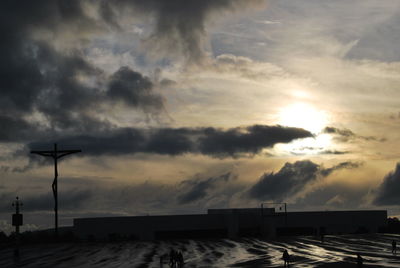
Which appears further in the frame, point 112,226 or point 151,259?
point 112,226

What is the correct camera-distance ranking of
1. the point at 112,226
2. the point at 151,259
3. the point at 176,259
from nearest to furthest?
1. the point at 176,259
2. the point at 151,259
3. the point at 112,226

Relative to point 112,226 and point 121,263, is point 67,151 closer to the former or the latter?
point 121,263

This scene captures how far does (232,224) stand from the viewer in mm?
139625

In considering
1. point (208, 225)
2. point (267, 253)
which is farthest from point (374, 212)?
point (267, 253)

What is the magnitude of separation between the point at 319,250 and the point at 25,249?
44.4 metres

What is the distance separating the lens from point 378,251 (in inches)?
3445

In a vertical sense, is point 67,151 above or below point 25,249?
above

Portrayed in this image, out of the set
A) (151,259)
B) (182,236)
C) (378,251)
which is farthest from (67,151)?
(182,236)

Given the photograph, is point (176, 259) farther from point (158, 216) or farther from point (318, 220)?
point (318, 220)

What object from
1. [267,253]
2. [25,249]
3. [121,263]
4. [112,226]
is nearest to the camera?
[121,263]

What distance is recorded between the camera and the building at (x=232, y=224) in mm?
136000

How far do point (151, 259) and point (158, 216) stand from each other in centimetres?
6338

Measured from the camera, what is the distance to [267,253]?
→ 84.2m

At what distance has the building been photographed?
446 feet
